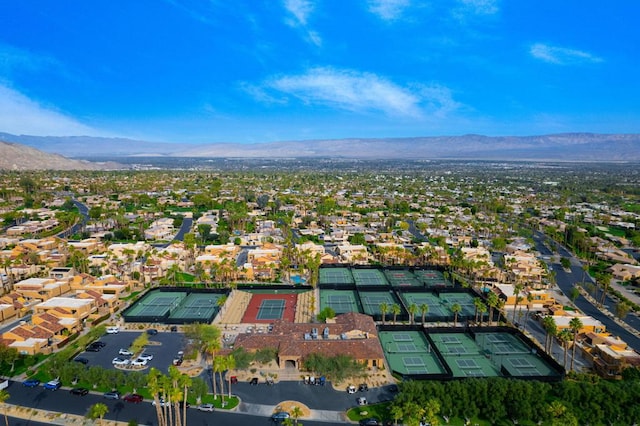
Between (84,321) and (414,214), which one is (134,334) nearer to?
(84,321)

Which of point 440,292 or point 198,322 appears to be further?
point 440,292

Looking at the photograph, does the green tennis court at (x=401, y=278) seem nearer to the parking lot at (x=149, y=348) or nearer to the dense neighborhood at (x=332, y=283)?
the dense neighborhood at (x=332, y=283)

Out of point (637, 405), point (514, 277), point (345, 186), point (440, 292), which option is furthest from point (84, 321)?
point (345, 186)

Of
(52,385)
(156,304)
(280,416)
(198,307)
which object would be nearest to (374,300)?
(198,307)

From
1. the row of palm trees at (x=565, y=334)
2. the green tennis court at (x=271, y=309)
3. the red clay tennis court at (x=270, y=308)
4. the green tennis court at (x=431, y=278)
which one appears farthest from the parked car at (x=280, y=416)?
the green tennis court at (x=431, y=278)

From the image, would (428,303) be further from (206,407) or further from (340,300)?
(206,407)

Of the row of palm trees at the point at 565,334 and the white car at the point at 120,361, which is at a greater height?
the row of palm trees at the point at 565,334

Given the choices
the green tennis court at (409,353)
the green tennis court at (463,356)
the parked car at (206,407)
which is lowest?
the green tennis court at (463,356)
